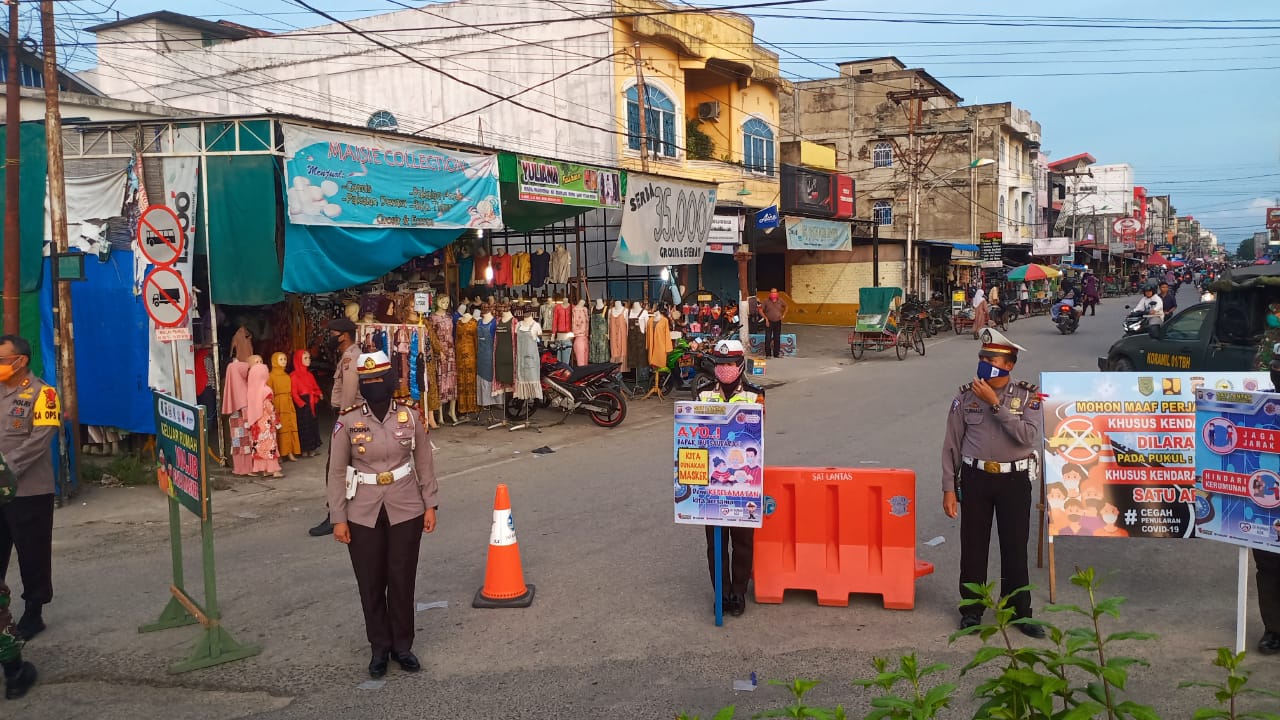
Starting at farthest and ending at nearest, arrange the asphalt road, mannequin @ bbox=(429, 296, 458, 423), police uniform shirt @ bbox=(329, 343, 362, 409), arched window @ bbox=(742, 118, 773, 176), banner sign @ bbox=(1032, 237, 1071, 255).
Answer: banner sign @ bbox=(1032, 237, 1071, 255) < arched window @ bbox=(742, 118, 773, 176) < mannequin @ bbox=(429, 296, 458, 423) < police uniform shirt @ bbox=(329, 343, 362, 409) < the asphalt road

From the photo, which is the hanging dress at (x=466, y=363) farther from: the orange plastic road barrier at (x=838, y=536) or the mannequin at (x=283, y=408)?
the orange plastic road barrier at (x=838, y=536)

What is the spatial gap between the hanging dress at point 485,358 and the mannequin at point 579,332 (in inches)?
69.5

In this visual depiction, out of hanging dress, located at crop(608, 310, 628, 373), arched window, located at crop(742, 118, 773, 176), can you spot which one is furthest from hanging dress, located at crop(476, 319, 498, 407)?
arched window, located at crop(742, 118, 773, 176)

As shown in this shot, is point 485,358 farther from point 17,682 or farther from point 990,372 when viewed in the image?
point 990,372

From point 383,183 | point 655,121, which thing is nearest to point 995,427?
point 383,183

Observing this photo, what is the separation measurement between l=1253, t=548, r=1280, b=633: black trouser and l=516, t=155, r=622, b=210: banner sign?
10.6m

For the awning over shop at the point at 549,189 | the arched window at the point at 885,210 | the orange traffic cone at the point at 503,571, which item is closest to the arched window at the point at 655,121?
the awning over shop at the point at 549,189

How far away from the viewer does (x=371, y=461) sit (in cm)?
496

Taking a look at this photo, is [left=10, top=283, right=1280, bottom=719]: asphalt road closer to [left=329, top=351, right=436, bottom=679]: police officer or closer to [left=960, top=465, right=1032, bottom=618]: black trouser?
[left=329, top=351, right=436, bottom=679]: police officer

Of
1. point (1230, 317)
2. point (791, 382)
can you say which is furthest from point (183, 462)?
point (791, 382)

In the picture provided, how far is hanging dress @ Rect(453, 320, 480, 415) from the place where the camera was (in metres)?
13.3

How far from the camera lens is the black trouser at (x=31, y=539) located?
550 cm

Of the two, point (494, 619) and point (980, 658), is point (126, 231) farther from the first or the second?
point (980, 658)

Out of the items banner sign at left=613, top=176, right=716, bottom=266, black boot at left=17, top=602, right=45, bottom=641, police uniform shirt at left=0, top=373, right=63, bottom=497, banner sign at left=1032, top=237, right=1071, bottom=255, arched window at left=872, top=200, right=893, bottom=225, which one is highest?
arched window at left=872, top=200, right=893, bottom=225
